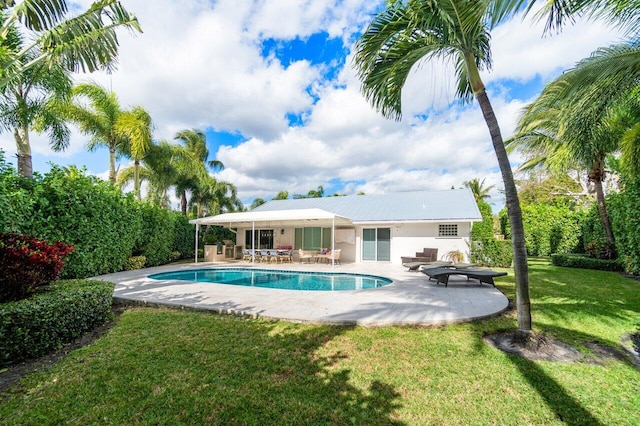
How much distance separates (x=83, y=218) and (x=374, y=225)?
1459cm

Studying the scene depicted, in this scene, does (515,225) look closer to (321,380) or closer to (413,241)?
(321,380)

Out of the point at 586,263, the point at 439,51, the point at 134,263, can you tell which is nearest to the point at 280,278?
the point at 134,263

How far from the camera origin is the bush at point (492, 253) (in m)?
15.0

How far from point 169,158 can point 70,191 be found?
1085 centimetres

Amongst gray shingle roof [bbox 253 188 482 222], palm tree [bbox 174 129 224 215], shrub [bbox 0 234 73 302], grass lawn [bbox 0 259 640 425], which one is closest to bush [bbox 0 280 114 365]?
shrub [bbox 0 234 73 302]

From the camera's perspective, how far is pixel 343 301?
7.56 metres

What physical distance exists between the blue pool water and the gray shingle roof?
18.4 feet

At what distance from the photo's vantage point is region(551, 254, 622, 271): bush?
13359 mm

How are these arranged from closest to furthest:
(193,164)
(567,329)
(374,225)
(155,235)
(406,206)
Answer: (567,329) < (155,235) < (374,225) < (406,206) < (193,164)

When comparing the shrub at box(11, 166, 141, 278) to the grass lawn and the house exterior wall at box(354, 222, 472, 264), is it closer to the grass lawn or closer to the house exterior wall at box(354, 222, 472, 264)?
the grass lawn

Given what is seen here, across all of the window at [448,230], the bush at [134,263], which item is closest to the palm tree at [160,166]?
the bush at [134,263]

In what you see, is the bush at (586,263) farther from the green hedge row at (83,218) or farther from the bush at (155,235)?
the bush at (155,235)

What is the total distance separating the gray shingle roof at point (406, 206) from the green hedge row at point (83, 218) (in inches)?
469

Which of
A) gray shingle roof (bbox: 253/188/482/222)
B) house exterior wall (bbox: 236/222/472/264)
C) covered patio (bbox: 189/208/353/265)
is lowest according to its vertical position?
house exterior wall (bbox: 236/222/472/264)
